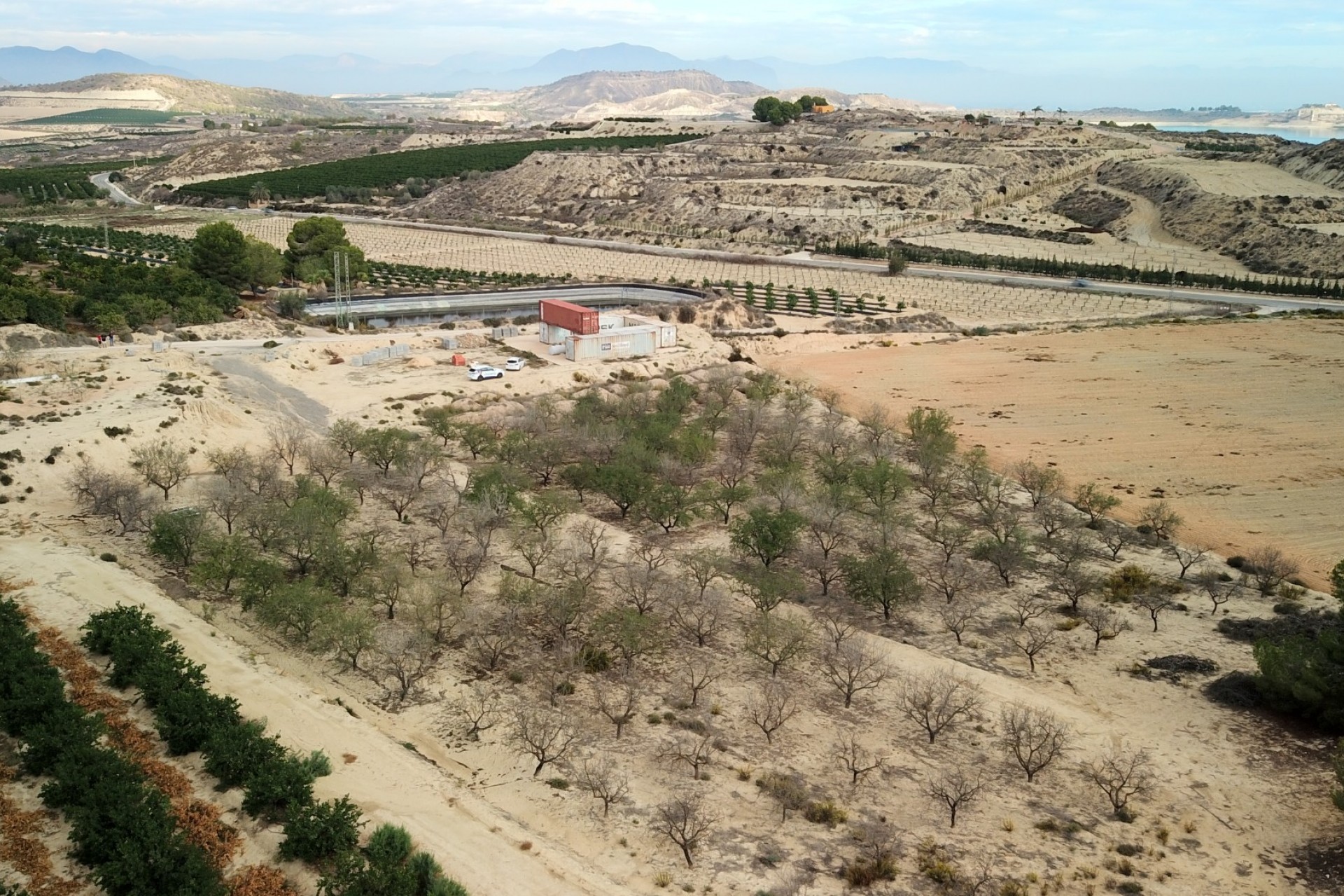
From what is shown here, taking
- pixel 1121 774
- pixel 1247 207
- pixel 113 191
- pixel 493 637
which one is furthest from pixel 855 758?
pixel 113 191

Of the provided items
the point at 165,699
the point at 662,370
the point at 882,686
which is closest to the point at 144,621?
the point at 165,699

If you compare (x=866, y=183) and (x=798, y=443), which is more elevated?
(x=866, y=183)

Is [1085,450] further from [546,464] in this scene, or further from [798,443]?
[546,464]

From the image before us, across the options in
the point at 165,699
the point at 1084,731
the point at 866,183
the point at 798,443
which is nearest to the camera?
the point at 165,699

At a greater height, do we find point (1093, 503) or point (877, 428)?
point (877, 428)

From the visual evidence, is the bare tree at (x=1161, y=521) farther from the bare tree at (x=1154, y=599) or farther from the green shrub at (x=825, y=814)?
the green shrub at (x=825, y=814)

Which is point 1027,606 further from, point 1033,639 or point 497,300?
point 497,300

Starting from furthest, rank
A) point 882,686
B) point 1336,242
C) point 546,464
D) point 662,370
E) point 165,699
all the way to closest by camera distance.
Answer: point 1336,242, point 662,370, point 546,464, point 882,686, point 165,699
